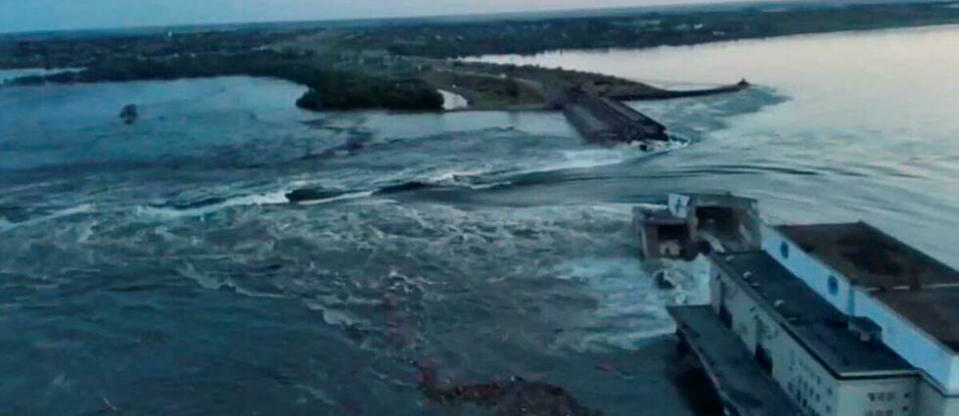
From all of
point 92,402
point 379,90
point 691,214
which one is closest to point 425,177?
point 691,214

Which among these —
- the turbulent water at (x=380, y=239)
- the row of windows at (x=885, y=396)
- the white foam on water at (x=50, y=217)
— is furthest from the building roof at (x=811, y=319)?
the white foam on water at (x=50, y=217)

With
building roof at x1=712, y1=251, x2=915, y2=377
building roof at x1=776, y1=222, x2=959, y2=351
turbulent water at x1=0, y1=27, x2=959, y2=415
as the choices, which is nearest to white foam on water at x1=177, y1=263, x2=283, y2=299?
turbulent water at x1=0, y1=27, x2=959, y2=415

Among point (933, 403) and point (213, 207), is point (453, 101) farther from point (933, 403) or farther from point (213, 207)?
point (933, 403)

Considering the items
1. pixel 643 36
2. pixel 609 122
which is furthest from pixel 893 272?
pixel 643 36

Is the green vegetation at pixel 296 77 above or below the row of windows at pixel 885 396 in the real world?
above

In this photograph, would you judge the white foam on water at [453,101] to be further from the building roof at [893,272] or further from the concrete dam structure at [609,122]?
the building roof at [893,272]

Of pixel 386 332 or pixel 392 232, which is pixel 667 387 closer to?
pixel 386 332

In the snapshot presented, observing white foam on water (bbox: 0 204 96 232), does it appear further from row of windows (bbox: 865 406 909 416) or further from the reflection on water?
row of windows (bbox: 865 406 909 416)
